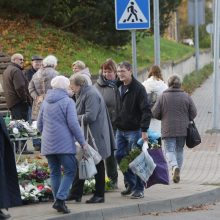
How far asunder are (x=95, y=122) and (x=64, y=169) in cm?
92

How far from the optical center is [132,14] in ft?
46.7

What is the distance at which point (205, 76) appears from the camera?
48438mm

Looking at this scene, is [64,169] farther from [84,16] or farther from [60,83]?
[84,16]

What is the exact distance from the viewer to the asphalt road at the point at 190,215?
11719mm

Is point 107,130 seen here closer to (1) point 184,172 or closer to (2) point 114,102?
(2) point 114,102

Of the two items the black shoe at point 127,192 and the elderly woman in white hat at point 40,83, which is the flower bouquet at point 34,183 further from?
the elderly woman in white hat at point 40,83

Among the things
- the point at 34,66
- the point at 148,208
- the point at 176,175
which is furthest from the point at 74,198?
the point at 34,66

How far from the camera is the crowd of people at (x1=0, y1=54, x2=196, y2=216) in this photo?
11.1 metres

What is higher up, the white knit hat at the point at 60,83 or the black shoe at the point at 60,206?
the white knit hat at the point at 60,83

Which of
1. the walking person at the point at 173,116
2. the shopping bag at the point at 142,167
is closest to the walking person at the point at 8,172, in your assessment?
the shopping bag at the point at 142,167

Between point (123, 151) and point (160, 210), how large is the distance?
1.06 m

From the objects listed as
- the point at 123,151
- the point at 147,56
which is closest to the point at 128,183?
the point at 123,151

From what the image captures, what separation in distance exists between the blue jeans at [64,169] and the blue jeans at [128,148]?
1.48 m

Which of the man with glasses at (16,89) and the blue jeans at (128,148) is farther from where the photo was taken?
the man with glasses at (16,89)
